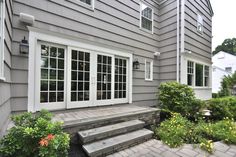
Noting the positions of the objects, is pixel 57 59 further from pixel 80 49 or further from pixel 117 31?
pixel 117 31

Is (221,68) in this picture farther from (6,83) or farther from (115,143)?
(6,83)

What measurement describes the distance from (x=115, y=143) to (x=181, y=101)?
3.18m

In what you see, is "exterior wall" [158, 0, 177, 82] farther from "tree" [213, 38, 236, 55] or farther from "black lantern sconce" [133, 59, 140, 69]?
"tree" [213, 38, 236, 55]

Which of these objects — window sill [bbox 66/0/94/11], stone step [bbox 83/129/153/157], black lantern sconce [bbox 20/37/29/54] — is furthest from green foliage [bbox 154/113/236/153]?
window sill [bbox 66/0/94/11]

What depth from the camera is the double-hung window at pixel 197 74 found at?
6.88m

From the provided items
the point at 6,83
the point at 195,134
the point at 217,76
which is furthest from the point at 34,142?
the point at 217,76

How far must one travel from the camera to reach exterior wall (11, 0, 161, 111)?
3.50m

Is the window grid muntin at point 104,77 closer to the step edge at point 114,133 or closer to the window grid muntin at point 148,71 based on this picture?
the step edge at point 114,133

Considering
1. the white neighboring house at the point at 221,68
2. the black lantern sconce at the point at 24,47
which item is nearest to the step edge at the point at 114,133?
the black lantern sconce at the point at 24,47

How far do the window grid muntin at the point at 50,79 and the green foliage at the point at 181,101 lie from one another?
3.59 metres

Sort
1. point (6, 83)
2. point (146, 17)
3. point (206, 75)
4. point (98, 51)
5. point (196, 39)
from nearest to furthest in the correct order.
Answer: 1. point (6, 83)
2. point (98, 51)
3. point (146, 17)
4. point (196, 39)
5. point (206, 75)

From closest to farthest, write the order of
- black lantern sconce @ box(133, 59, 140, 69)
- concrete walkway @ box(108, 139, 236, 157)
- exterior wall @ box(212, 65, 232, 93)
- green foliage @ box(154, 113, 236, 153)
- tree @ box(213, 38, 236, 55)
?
1. concrete walkway @ box(108, 139, 236, 157)
2. green foliage @ box(154, 113, 236, 153)
3. black lantern sconce @ box(133, 59, 140, 69)
4. exterior wall @ box(212, 65, 232, 93)
5. tree @ box(213, 38, 236, 55)

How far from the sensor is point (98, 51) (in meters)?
4.88

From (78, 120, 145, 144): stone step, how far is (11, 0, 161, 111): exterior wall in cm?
178
